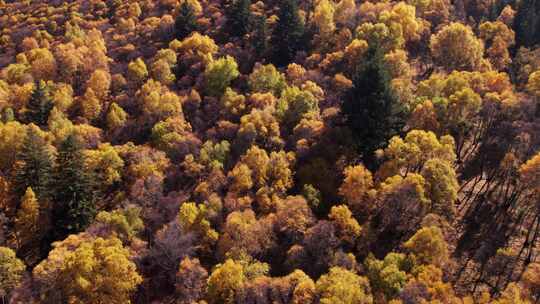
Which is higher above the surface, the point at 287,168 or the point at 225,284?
the point at 287,168

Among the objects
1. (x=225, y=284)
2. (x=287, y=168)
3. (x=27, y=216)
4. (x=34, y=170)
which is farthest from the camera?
(x=34, y=170)

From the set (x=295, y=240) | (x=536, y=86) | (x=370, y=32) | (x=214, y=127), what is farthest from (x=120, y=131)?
(x=536, y=86)

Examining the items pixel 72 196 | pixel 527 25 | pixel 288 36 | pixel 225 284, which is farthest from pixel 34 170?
pixel 527 25

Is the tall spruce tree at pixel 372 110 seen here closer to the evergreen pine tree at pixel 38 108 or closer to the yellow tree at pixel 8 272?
the yellow tree at pixel 8 272

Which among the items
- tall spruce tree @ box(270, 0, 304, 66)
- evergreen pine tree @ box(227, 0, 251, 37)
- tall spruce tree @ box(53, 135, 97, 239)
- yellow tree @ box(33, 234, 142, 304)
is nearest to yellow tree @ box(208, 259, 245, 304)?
yellow tree @ box(33, 234, 142, 304)

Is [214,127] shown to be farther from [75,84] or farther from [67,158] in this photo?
[75,84]

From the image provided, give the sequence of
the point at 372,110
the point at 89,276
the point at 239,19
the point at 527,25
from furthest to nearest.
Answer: the point at 239,19
the point at 527,25
the point at 372,110
the point at 89,276

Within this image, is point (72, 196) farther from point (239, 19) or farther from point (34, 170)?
point (239, 19)

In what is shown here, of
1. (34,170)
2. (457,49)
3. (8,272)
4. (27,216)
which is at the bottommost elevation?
(8,272)

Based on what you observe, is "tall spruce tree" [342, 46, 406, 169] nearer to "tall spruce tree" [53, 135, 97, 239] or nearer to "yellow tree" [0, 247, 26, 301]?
"tall spruce tree" [53, 135, 97, 239]
